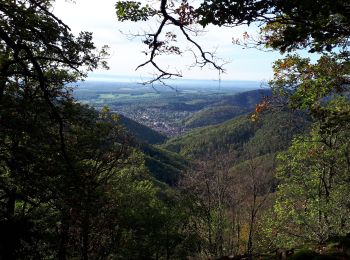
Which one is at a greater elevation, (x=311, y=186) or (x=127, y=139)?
(x=127, y=139)

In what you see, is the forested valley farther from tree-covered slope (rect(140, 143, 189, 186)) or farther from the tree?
tree-covered slope (rect(140, 143, 189, 186))

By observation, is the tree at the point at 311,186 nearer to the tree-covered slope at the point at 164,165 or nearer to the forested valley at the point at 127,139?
the forested valley at the point at 127,139

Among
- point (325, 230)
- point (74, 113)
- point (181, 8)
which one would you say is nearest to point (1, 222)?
→ point (74, 113)

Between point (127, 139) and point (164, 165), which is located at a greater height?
point (127, 139)

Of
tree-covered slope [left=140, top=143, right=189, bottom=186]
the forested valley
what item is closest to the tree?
the forested valley

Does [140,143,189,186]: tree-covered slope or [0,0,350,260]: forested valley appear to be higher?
[0,0,350,260]: forested valley

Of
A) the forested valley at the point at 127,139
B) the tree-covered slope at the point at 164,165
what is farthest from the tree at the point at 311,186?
the tree-covered slope at the point at 164,165

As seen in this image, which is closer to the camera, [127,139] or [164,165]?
[127,139]

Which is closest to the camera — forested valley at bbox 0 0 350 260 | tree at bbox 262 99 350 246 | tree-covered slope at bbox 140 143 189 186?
forested valley at bbox 0 0 350 260

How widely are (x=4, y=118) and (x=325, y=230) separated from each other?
615 inches

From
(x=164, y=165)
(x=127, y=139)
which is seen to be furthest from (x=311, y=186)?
(x=164, y=165)

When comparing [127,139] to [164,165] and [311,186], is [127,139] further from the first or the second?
[164,165]

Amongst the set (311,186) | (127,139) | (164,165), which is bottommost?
(164,165)

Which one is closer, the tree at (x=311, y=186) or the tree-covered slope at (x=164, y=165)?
the tree at (x=311, y=186)
